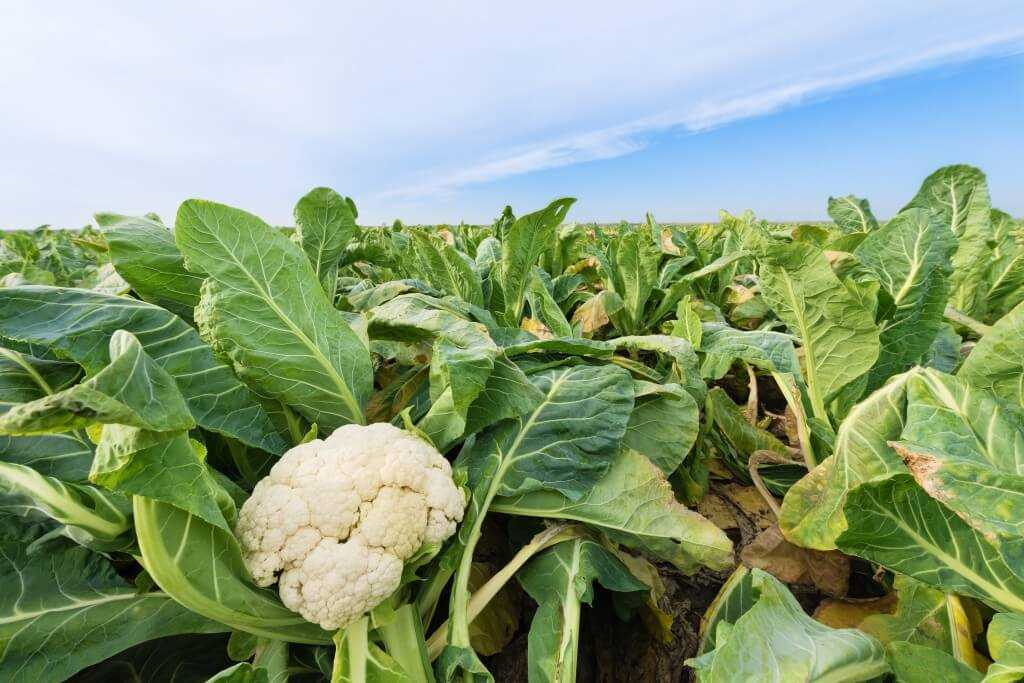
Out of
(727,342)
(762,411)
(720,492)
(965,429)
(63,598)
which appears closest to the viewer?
(63,598)

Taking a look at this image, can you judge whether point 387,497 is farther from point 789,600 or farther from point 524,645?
point 789,600

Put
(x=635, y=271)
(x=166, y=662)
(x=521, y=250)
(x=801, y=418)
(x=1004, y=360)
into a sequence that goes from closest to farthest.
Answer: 1. (x=166, y=662)
2. (x=1004, y=360)
3. (x=801, y=418)
4. (x=521, y=250)
5. (x=635, y=271)

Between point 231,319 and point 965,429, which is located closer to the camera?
point 965,429

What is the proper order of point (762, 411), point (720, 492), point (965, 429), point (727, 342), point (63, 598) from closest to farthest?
point (63, 598) < point (965, 429) < point (727, 342) < point (720, 492) < point (762, 411)

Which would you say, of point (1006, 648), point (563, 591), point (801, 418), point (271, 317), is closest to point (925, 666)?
point (1006, 648)

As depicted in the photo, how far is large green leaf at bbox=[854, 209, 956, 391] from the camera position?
5.08 feet

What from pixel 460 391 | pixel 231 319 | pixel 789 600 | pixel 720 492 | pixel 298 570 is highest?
pixel 231 319

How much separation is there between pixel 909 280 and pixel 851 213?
5.12 feet

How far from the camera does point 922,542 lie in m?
1.03

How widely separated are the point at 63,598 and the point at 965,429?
175 cm

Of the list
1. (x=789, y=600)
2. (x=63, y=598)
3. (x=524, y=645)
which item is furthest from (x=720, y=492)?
(x=63, y=598)

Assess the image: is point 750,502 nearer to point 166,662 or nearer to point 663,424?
point 663,424

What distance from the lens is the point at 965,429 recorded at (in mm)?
1040

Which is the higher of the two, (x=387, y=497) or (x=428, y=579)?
(x=387, y=497)
